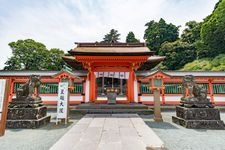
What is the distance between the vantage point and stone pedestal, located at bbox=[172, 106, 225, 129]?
659 cm

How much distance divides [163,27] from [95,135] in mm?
52782

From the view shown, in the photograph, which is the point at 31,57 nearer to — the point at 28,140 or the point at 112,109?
the point at 112,109

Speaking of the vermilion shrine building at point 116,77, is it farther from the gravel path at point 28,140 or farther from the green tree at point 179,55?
the green tree at point 179,55

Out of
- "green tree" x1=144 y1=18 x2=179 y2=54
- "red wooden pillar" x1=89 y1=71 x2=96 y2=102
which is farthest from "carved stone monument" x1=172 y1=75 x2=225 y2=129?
"green tree" x1=144 y1=18 x2=179 y2=54

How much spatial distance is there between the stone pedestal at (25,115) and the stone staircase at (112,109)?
10.0ft

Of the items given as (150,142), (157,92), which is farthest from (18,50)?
(150,142)

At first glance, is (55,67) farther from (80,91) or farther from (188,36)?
(188,36)

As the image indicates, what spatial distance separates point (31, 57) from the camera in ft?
129

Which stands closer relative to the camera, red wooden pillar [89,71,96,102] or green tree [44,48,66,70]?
red wooden pillar [89,71,96,102]

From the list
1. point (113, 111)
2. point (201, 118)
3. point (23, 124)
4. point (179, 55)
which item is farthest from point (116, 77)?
point (179, 55)

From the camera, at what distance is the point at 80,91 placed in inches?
499

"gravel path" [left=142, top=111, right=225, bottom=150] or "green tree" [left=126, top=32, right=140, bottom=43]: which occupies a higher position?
"green tree" [left=126, top=32, right=140, bottom=43]

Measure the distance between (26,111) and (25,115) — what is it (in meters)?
0.16

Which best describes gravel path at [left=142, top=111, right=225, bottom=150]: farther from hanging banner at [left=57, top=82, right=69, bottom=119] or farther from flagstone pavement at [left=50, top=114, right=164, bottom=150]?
hanging banner at [left=57, top=82, right=69, bottom=119]
